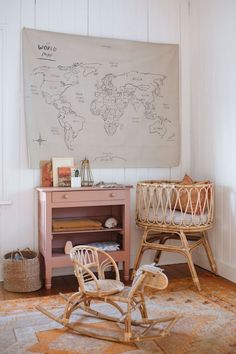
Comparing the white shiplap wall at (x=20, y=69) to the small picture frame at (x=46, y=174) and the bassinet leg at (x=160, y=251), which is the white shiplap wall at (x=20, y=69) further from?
the bassinet leg at (x=160, y=251)

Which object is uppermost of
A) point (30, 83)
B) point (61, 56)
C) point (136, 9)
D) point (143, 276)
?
point (136, 9)

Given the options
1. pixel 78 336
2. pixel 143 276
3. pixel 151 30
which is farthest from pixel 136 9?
pixel 78 336

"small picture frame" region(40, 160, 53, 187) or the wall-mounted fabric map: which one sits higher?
the wall-mounted fabric map

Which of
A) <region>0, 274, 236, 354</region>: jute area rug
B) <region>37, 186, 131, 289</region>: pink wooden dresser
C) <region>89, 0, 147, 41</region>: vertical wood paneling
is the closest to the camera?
<region>0, 274, 236, 354</region>: jute area rug

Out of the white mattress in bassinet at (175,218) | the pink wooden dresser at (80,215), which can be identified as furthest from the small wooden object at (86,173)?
the white mattress in bassinet at (175,218)

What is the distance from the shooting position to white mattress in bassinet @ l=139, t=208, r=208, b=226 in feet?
10.6

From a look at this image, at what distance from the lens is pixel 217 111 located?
3592 mm

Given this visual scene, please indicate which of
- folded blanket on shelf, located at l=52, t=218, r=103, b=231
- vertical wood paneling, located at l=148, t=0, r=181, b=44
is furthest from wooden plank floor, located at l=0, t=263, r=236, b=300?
vertical wood paneling, located at l=148, t=0, r=181, b=44

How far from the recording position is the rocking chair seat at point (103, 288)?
2268 mm

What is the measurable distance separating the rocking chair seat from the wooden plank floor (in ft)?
2.72

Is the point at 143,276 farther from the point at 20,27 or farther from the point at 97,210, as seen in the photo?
the point at 20,27

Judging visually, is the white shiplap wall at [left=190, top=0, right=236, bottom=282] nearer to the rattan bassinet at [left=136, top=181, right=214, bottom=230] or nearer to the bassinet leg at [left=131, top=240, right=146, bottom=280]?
the rattan bassinet at [left=136, top=181, right=214, bottom=230]

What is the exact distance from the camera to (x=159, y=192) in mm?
3357

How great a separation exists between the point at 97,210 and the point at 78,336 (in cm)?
147
